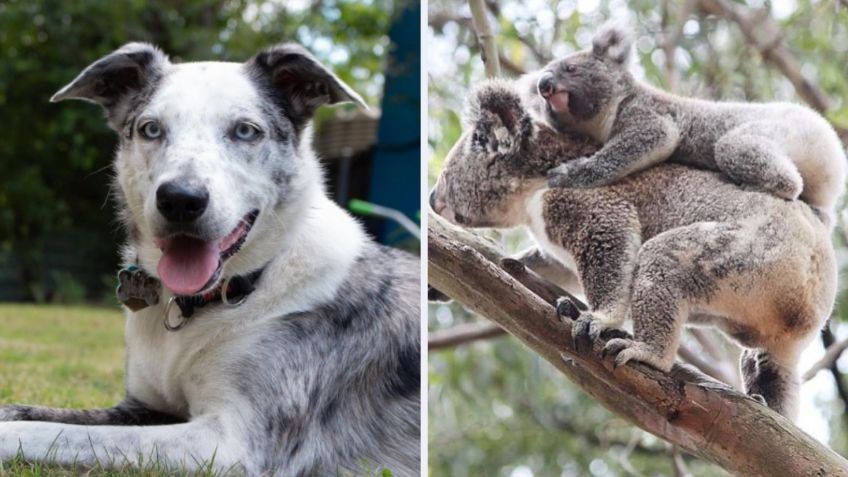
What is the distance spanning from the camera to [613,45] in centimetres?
192

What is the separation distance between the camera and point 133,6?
5.60 meters

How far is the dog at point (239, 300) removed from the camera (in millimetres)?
1806

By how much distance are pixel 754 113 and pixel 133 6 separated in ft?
14.7

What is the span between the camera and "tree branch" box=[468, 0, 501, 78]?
2115 mm

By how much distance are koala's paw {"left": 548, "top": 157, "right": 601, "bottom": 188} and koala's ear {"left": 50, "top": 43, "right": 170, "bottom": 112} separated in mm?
825

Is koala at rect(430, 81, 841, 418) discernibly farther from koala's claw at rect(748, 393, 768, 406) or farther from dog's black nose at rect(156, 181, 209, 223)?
dog's black nose at rect(156, 181, 209, 223)

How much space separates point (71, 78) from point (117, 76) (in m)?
3.78

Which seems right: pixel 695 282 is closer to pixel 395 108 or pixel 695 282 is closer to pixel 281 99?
pixel 281 99

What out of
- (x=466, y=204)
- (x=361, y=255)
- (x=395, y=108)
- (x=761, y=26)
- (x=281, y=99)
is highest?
(x=761, y=26)

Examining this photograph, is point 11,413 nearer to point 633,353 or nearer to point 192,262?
point 192,262

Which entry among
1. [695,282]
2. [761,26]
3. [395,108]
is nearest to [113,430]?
[695,282]

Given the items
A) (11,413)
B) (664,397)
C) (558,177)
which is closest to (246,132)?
(558,177)

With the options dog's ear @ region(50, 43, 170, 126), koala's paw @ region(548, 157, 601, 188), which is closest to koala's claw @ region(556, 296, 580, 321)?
koala's paw @ region(548, 157, 601, 188)

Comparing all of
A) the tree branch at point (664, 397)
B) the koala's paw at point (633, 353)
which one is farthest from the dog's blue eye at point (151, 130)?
the koala's paw at point (633, 353)
